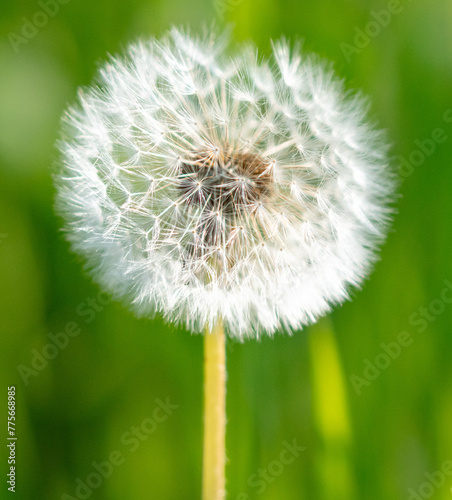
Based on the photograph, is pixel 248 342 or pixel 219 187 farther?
pixel 248 342

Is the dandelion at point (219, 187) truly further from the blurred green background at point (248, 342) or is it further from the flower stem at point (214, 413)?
the blurred green background at point (248, 342)

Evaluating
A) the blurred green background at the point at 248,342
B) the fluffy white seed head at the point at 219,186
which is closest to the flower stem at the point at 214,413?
the fluffy white seed head at the point at 219,186

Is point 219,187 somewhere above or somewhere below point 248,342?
above

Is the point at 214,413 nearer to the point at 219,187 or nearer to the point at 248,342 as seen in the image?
the point at 219,187

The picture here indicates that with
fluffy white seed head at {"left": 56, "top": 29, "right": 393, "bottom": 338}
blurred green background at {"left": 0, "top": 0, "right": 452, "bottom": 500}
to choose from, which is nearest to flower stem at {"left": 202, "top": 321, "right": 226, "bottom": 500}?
fluffy white seed head at {"left": 56, "top": 29, "right": 393, "bottom": 338}

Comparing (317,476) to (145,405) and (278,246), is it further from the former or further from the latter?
(278,246)

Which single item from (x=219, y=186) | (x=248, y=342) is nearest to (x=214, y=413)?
(x=219, y=186)

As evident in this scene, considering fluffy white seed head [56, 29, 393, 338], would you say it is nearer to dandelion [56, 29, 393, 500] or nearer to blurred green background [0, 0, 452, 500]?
dandelion [56, 29, 393, 500]

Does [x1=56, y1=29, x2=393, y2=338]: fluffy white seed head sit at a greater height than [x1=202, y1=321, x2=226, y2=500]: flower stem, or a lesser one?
greater
